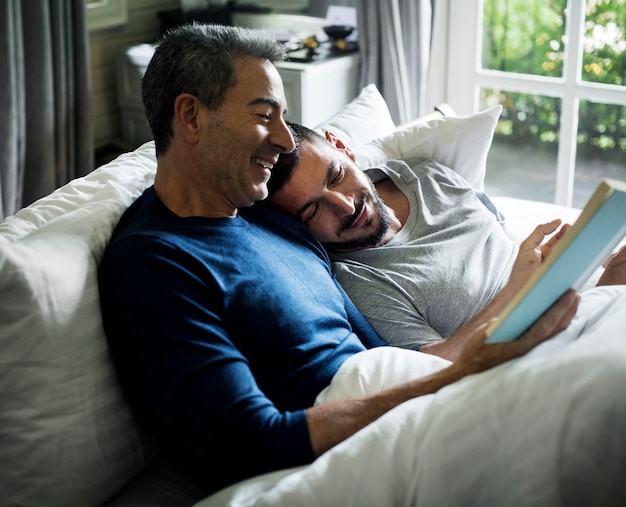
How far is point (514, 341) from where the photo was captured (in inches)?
47.8

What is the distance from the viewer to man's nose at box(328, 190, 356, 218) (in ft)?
5.66

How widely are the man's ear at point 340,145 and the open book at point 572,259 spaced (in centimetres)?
78

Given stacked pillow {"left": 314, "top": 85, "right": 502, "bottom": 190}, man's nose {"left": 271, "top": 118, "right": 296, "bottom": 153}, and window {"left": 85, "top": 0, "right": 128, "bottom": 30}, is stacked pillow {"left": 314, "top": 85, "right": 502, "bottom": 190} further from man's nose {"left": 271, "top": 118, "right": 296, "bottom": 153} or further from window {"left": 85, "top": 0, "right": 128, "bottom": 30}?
window {"left": 85, "top": 0, "right": 128, "bottom": 30}

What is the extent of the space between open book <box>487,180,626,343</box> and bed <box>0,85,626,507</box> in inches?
2.4

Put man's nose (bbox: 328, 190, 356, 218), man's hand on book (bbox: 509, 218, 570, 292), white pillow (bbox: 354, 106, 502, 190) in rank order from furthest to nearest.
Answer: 1. white pillow (bbox: 354, 106, 502, 190)
2. man's nose (bbox: 328, 190, 356, 218)
3. man's hand on book (bbox: 509, 218, 570, 292)

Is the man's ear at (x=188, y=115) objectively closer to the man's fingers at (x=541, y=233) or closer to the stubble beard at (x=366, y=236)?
the stubble beard at (x=366, y=236)

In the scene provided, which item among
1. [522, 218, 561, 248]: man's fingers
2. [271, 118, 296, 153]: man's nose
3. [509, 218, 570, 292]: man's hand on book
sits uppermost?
[271, 118, 296, 153]: man's nose

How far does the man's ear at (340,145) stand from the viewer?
190cm

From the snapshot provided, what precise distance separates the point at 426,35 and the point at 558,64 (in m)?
0.51

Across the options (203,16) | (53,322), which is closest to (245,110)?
(53,322)

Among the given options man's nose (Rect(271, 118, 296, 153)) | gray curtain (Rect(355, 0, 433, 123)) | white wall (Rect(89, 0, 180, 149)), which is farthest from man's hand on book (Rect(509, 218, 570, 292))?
white wall (Rect(89, 0, 180, 149))

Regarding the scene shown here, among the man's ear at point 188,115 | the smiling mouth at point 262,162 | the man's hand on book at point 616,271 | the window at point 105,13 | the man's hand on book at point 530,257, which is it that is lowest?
the man's hand on book at point 616,271

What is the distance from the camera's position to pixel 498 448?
1067 mm

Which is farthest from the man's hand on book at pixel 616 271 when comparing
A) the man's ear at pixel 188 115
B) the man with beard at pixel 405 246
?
the man's ear at pixel 188 115
